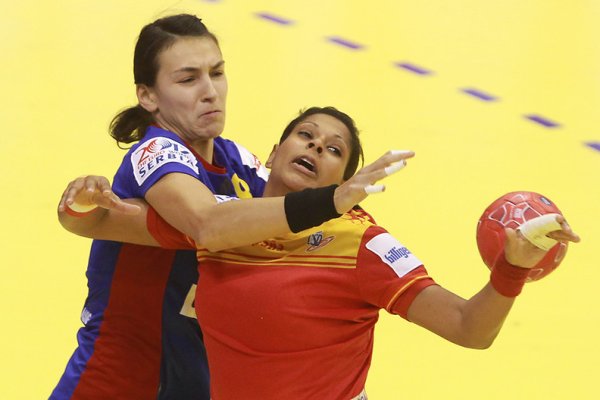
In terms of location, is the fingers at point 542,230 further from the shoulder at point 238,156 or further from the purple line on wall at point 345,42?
the purple line on wall at point 345,42

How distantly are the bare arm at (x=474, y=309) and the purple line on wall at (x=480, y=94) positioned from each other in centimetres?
438

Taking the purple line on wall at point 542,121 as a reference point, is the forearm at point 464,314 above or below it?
above

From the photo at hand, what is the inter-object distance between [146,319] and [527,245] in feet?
4.71

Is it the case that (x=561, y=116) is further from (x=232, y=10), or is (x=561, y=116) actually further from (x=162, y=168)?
(x=162, y=168)

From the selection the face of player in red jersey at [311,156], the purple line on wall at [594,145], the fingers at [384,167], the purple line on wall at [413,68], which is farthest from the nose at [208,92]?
the purple line on wall at [413,68]

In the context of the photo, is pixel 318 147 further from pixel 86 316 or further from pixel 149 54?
pixel 86 316

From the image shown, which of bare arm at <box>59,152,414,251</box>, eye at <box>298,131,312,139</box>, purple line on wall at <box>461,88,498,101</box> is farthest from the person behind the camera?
purple line on wall at <box>461,88,498,101</box>

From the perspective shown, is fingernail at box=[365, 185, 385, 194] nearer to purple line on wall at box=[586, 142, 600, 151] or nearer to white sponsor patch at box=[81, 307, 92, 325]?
white sponsor patch at box=[81, 307, 92, 325]

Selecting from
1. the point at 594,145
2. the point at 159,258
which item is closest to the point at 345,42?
the point at 594,145

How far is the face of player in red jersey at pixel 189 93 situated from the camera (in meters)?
3.35

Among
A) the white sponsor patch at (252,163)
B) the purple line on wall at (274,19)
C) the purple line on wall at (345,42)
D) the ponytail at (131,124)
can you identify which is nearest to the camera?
the ponytail at (131,124)

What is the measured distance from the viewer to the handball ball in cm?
266

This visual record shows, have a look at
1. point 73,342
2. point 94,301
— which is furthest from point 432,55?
point 94,301

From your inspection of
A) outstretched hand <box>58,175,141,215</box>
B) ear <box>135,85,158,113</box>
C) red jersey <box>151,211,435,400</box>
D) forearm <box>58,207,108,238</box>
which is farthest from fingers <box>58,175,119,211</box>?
ear <box>135,85,158,113</box>
